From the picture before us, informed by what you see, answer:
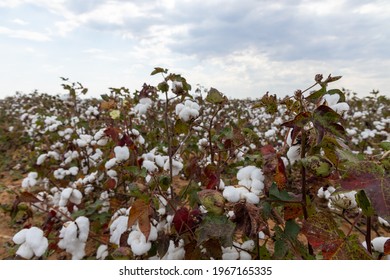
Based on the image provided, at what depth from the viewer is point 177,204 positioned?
1547 mm

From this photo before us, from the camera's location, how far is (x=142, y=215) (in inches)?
50.3

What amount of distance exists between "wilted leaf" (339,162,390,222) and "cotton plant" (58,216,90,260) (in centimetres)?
111

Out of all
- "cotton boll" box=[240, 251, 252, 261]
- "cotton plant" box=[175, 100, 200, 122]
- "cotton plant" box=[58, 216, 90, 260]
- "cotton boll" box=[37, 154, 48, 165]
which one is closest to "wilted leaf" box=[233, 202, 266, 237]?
"cotton boll" box=[240, 251, 252, 261]

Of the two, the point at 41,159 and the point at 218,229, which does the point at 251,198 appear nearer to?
the point at 218,229

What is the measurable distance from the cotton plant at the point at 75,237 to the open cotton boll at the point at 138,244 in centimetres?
23

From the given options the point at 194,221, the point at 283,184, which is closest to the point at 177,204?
the point at 194,221

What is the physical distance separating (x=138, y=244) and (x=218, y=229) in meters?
0.45

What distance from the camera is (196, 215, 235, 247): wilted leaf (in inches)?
40.9

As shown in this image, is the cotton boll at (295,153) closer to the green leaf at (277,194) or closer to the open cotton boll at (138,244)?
the green leaf at (277,194)

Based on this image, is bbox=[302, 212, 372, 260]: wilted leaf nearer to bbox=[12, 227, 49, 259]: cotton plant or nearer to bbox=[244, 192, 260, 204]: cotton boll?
bbox=[244, 192, 260, 204]: cotton boll

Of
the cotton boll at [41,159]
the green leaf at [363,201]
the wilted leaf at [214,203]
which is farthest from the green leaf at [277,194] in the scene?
the cotton boll at [41,159]

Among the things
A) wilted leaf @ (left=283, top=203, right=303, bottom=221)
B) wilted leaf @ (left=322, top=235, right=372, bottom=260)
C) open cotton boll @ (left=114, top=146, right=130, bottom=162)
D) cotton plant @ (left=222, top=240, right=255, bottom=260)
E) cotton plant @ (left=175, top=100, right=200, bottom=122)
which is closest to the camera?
wilted leaf @ (left=322, top=235, right=372, bottom=260)

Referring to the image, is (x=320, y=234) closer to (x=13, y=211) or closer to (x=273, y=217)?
(x=273, y=217)
